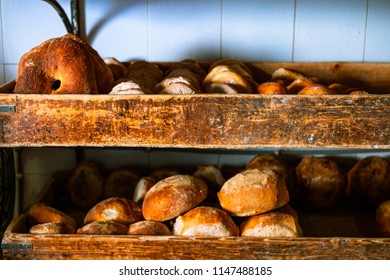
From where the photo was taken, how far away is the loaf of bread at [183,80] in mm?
1555

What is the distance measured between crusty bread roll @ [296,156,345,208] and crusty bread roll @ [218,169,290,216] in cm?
51

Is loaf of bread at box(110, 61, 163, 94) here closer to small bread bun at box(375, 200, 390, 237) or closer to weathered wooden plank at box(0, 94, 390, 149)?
weathered wooden plank at box(0, 94, 390, 149)

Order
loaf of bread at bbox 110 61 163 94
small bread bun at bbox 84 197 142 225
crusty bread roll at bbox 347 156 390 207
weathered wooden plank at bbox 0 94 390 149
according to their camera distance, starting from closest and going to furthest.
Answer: weathered wooden plank at bbox 0 94 390 149
loaf of bread at bbox 110 61 163 94
small bread bun at bbox 84 197 142 225
crusty bread roll at bbox 347 156 390 207

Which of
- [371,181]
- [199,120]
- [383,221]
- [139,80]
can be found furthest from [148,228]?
[371,181]

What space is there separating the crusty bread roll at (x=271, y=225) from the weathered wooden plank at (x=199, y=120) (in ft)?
1.01

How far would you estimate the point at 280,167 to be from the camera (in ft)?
7.18

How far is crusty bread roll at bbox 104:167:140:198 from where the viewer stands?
2.23 metres

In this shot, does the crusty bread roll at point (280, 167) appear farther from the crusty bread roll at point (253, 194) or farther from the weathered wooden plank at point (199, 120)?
the weathered wooden plank at point (199, 120)

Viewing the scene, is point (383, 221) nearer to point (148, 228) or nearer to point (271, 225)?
point (271, 225)

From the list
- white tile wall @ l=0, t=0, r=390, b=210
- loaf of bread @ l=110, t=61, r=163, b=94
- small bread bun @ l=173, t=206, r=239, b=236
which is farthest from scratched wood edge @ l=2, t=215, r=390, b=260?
white tile wall @ l=0, t=0, r=390, b=210

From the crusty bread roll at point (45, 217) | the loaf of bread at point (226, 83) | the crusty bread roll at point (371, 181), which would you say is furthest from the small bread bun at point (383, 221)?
the crusty bread roll at point (45, 217)

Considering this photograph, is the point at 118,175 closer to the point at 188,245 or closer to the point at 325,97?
the point at 188,245

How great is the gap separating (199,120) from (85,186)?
1.00 metres
